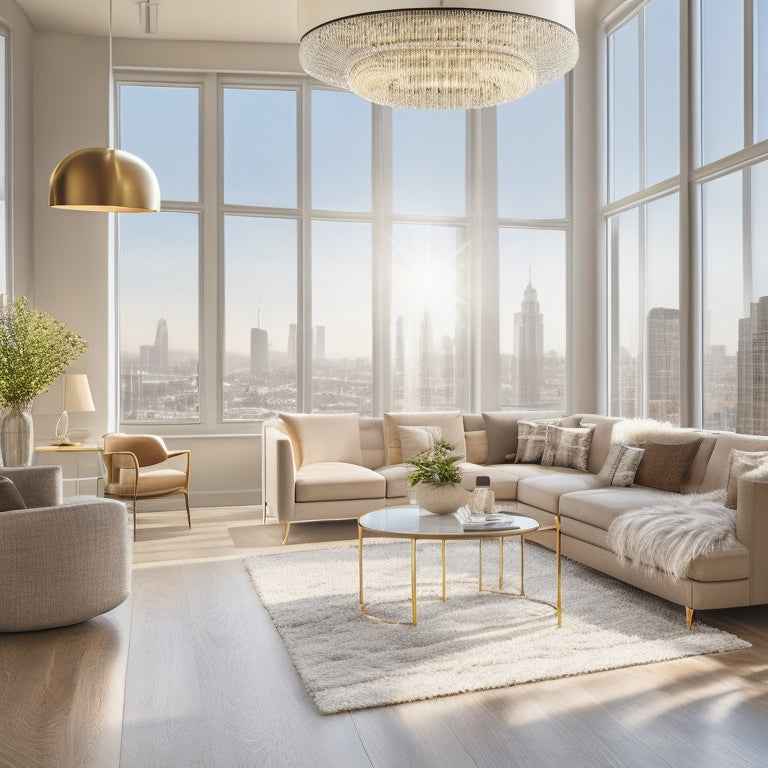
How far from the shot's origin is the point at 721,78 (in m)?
5.73

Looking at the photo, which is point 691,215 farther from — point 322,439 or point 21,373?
point 21,373

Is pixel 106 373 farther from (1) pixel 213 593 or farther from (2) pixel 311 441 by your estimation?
(1) pixel 213 593

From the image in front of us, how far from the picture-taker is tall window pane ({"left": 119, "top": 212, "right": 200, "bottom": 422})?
7234 mm

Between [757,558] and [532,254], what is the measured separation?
4515mm

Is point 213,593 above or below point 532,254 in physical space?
below

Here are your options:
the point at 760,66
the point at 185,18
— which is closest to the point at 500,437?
the point at 760,66

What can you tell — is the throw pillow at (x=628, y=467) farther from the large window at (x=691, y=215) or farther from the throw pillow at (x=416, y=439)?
the throw pillow at (x=416, y=439)

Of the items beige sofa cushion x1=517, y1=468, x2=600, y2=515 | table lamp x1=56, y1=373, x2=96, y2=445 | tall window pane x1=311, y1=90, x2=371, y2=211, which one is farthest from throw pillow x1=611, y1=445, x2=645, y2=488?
table lamp x1=56, y1=373, x2=96, y2=445

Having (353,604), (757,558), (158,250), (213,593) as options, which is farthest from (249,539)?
(757,558)

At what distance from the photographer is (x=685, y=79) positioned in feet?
19.7

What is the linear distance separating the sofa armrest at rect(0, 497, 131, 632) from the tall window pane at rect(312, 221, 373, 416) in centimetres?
380

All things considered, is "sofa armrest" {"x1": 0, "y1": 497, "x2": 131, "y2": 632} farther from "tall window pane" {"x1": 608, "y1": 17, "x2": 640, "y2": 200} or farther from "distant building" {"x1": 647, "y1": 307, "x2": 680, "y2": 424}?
"tall window pane" {"x1": 608, "y1": 17, "x2": 640, "y2": 200}

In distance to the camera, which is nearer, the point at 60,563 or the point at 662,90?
the point at 60,563

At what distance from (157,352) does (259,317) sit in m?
0.97
